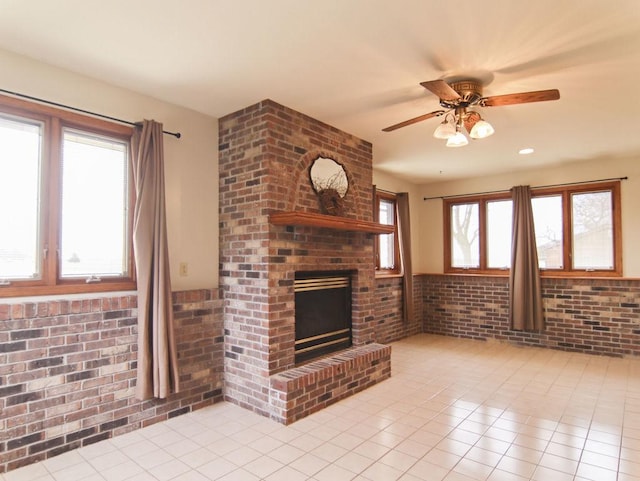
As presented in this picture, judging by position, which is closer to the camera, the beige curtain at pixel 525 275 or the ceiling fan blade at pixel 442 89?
the ceiling fan blade at pixel 442 89

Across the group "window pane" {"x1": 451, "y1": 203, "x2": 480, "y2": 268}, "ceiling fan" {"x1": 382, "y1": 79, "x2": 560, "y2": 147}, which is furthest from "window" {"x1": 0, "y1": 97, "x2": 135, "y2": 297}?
"window pane" {"x1": 451, "y1": 203, "x2": 480, "y2": 268}

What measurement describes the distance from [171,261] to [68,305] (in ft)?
2.61

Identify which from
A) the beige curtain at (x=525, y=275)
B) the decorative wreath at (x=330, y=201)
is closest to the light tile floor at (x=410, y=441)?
the beige curtain at (x=525, y=275)

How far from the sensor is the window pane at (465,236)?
6016 mm

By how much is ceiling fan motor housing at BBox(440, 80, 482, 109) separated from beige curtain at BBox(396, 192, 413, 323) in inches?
121

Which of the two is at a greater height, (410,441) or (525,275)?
(525,275)

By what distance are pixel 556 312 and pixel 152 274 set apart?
5.10m

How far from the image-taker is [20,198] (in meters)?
2.45

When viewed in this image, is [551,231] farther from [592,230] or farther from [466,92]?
[466,92]

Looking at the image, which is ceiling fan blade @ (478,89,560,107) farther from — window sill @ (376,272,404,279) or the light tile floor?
window sill @ (376,272,404,279)

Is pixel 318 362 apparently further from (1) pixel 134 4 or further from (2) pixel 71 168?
(1) pixel 134 4

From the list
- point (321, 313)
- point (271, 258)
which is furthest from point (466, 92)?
point (321, 313)

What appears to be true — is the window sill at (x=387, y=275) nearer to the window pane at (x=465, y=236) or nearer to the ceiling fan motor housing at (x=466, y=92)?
the window pane at (x=465, y=236)

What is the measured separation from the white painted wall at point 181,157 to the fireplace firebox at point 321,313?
2.71 feet
